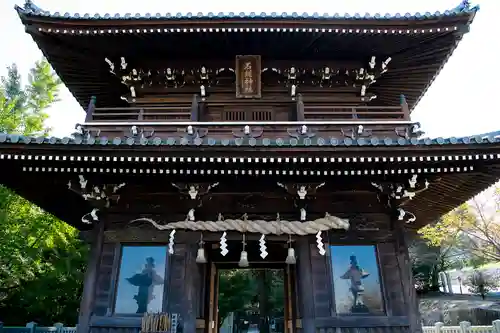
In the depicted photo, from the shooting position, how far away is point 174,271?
7602 mm

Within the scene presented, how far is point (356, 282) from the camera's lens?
762 cm

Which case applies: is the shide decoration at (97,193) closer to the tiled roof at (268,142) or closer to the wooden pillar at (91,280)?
the wooden pillar at (91,280)

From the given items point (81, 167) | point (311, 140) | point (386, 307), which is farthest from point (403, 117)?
point (81, 167)

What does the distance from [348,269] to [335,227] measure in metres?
0.96

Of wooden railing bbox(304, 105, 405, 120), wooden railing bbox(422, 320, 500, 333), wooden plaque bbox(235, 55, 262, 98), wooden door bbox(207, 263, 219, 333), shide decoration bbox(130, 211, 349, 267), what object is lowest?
wooden railing bbox(422, 320, 500, 333)

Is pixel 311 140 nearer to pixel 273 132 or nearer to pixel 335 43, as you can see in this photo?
pixel 273 132

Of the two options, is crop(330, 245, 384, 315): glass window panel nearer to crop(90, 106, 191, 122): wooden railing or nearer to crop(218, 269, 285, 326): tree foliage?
crop(90, 106, 191, 122): wooden railing

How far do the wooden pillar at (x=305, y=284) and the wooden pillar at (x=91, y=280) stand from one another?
444cm

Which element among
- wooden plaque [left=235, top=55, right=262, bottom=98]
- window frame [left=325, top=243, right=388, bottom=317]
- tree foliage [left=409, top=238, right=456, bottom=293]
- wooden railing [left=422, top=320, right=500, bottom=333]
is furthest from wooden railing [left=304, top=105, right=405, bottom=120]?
tree foliage [left=409, top=238, right=456, bottom=293]

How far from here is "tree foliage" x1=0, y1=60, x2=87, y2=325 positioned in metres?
17.6

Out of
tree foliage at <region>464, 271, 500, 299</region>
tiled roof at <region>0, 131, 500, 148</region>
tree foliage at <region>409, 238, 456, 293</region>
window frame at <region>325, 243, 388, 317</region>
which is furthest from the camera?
tree foliage at <region>409, 238, 456, 293</region>

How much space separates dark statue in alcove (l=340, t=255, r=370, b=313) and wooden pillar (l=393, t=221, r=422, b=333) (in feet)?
2.56

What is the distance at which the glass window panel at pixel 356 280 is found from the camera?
24.4 ft

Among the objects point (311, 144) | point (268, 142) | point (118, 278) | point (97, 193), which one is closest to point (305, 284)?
point (311, 144)
